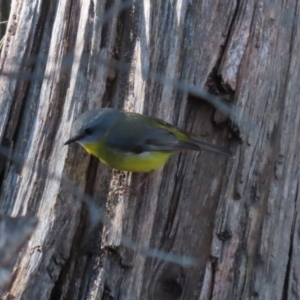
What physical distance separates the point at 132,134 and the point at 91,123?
0.27 meters

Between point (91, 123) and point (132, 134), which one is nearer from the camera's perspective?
point (91, 123)

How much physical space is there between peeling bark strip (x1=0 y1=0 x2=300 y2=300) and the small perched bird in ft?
0.20

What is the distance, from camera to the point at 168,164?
313 centimetres

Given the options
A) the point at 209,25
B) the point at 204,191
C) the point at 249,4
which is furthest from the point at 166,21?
the point at 204,191

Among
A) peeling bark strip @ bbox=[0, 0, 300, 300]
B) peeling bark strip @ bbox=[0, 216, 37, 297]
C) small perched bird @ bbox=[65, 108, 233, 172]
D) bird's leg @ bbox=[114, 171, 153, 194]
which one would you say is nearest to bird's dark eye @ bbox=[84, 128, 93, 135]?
small perched bird @ bbox=[65, 108, 233, 172]

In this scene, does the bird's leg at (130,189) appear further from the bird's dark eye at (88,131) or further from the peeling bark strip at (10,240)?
the peeling bark strip at (10,240)

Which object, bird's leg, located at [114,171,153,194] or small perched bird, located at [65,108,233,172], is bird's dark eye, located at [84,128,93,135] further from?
bird's leg, located at [114,171,153,194]

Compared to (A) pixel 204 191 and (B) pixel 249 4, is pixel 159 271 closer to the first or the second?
(A) pixel 204 191

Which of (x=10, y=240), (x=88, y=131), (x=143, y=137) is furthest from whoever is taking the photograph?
(x=143, y=137)

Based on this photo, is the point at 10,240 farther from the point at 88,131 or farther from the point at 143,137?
the point at 143,137

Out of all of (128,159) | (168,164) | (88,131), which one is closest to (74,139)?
(88,131)

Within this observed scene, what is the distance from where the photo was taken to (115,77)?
325cm

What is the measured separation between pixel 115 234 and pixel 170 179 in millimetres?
383

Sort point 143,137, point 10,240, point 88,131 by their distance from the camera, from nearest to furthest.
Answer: point 10,240, point 88,131, point 143,137
